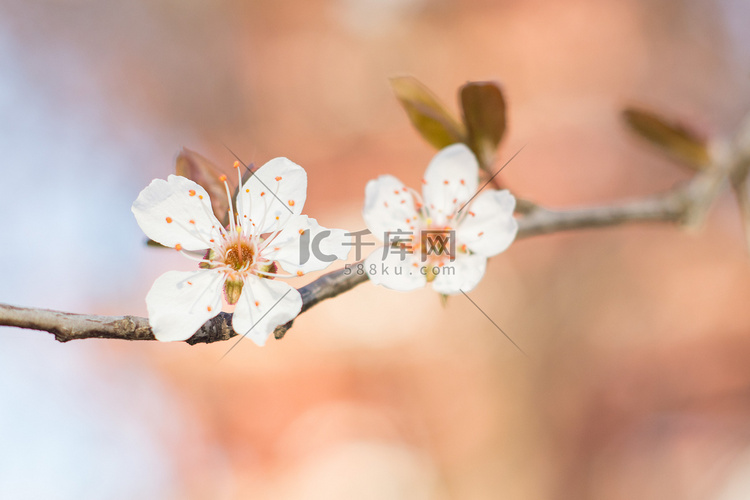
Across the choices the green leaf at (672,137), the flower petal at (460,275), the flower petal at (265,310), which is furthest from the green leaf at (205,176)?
the green leaf at (672,137)

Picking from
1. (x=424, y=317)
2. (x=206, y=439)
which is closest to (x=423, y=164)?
(x=424, y=317)

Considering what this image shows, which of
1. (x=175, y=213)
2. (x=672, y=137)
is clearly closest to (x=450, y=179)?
(x=175, y=213)

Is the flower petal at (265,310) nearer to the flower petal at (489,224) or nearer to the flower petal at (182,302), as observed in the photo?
the flower petal at (182,302)

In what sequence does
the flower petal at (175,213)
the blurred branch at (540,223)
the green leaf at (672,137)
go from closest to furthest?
the blurred branch at (540,223) → the flower petal at (175,213) → the green leaf at (672,137)

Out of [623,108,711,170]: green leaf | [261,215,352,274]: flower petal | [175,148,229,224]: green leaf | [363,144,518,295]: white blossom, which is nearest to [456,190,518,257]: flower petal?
[363,144,518,295]: white blossom

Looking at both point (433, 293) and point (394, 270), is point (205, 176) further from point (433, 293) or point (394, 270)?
point (433, 293)

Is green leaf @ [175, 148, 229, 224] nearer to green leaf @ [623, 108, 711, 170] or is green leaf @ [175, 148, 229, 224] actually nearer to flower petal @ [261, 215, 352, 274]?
flower petal @ [261, 215, 352, 274]

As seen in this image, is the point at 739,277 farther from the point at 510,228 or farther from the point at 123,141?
the point at 123,141
